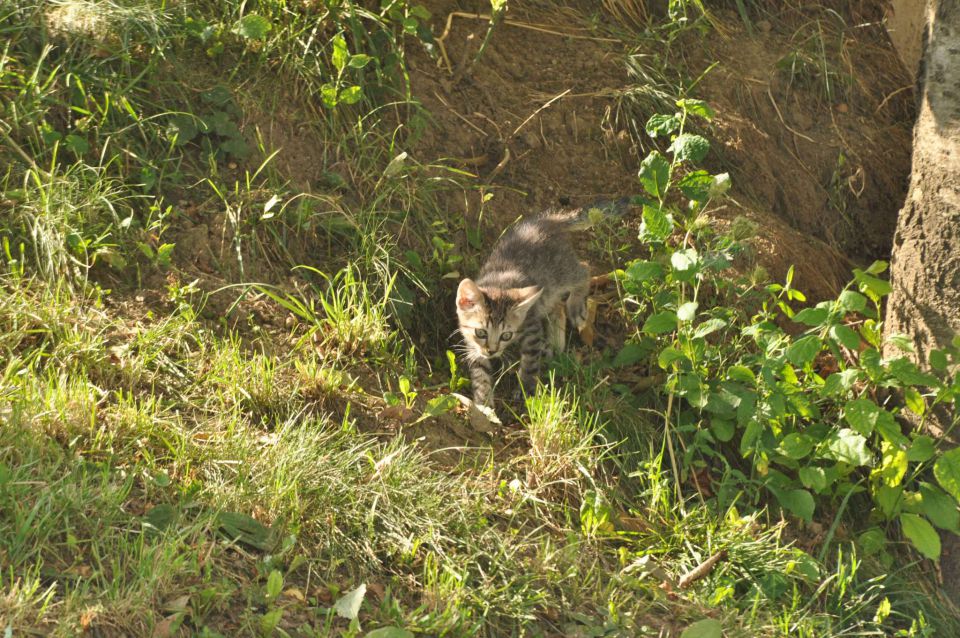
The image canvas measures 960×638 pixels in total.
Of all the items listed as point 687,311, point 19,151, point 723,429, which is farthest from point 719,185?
point 19,151

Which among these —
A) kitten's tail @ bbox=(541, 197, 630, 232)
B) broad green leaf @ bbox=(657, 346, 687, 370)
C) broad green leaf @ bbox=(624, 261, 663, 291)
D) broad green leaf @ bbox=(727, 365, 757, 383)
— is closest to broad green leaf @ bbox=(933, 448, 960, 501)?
broad green leaf @ bbox=(727, 365, 757, 383)

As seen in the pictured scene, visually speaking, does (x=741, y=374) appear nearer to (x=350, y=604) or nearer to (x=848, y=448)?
(x=848, y=448)

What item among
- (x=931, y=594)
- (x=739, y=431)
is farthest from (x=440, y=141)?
(x=931, y=594)

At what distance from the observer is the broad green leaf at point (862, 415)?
4.14 m

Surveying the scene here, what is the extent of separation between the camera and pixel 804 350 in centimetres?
412

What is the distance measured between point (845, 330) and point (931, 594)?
1.25 m

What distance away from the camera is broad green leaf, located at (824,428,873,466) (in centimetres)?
415

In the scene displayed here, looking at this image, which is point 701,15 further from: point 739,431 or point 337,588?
point 337,588

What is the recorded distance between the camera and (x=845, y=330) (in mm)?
4137

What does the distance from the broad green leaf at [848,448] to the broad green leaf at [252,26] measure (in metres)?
3.39

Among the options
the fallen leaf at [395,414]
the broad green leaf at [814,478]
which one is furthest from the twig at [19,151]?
the broad green leaf at [814,478]

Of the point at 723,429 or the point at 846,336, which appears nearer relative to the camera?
the point at 846,336

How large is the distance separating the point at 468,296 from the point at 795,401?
62.8 inches

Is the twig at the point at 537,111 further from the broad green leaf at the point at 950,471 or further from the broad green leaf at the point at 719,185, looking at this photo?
the broad green leaf at the point at 950,471
